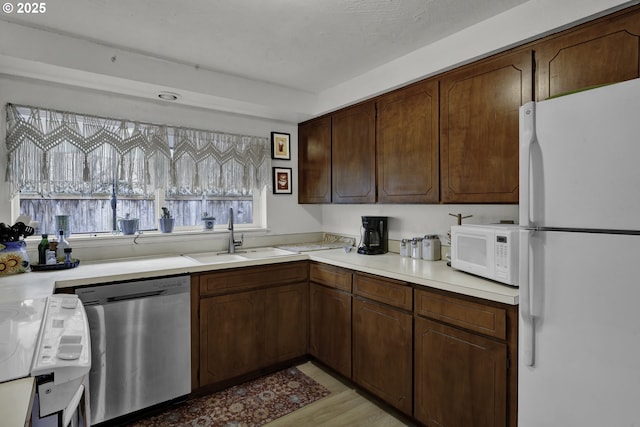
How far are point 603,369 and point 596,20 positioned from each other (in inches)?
59.3

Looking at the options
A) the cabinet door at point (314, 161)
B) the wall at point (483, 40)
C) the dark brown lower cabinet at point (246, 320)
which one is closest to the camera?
the wall at point (483, 40)

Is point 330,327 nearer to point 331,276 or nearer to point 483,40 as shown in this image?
point 331,276

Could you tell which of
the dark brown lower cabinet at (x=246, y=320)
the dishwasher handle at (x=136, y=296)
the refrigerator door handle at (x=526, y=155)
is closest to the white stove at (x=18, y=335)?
the dishwasher handle at (x=136, y=296)

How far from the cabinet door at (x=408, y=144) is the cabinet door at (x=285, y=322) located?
106 centimetres

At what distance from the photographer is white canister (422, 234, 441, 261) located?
2.51 metres

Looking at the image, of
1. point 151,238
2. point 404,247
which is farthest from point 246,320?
point 404,247

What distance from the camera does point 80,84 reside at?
2402 mm

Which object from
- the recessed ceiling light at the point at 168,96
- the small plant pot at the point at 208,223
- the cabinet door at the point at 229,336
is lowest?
the cabinet door at the point at 229,336

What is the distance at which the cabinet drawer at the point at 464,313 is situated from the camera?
161 cm

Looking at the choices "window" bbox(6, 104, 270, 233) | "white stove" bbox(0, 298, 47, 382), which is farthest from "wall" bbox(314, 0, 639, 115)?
"white stove" bbox(0, 298, 47, 382)

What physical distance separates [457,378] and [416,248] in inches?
39.9

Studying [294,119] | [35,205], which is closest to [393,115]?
[294,119]

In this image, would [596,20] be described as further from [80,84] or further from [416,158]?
[80,84]

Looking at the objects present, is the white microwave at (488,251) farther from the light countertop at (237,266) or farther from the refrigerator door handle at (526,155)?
the refrigerator door handle at (526,155)
